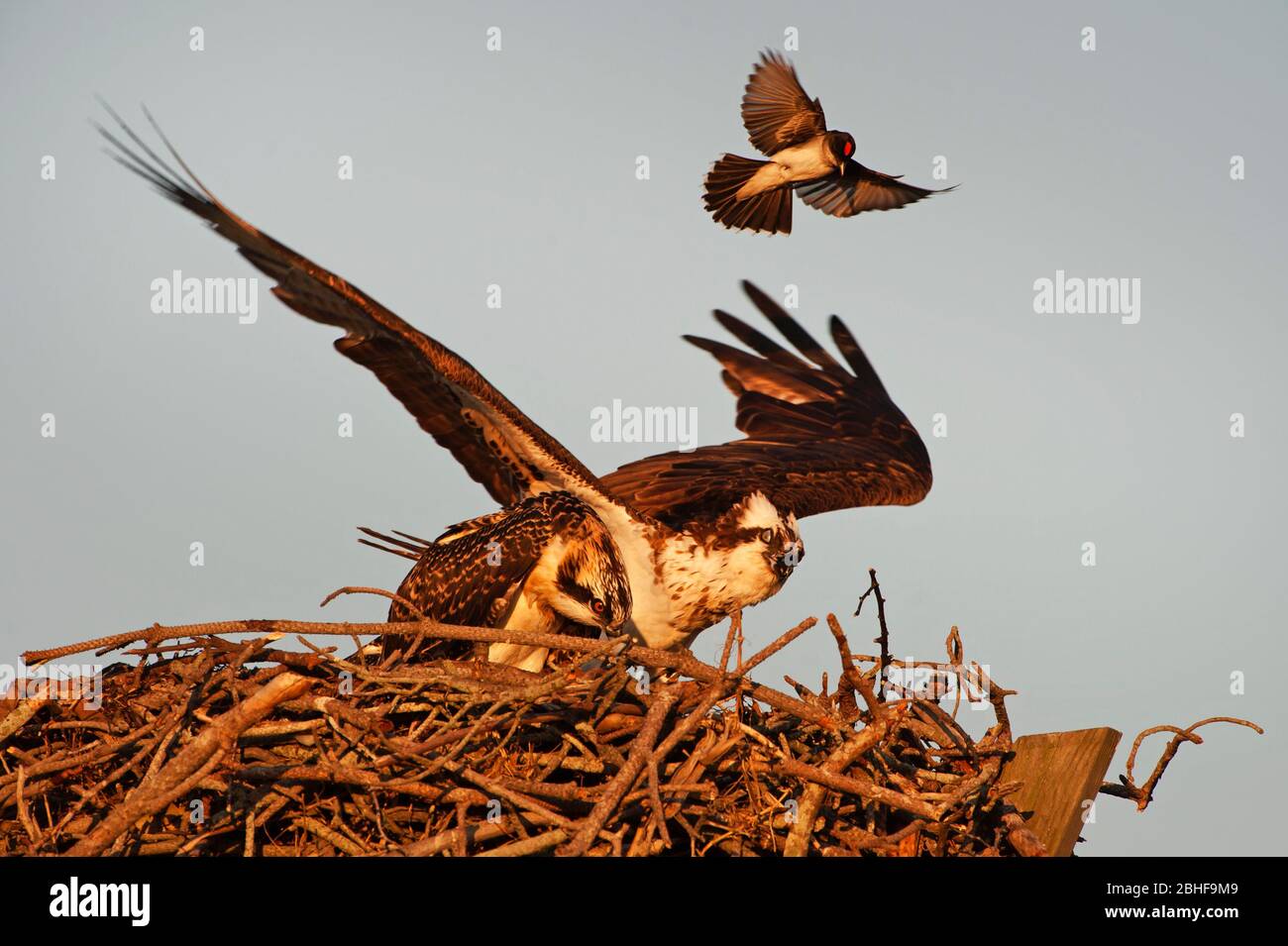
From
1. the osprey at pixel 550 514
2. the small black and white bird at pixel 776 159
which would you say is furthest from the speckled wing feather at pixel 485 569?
the small black and white bird at pixel 776 159

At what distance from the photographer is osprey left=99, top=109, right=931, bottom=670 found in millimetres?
5426

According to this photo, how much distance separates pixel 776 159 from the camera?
6.58m

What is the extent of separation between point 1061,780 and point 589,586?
2.10 m

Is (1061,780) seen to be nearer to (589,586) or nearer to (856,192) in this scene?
(589,586)

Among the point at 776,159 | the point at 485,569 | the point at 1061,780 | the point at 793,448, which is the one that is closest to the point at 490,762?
the point at 485,569

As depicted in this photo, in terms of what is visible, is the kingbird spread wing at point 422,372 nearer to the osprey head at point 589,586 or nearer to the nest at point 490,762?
the osprey head at point 589,586

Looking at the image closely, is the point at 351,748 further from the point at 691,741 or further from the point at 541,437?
the point at 541,437

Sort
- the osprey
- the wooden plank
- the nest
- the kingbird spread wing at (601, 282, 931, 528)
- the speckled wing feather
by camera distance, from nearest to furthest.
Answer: the nest < the wooden plank < the osprey < the speckled wing feather < the kingbird spread wing at (601, 282, 931, 528)

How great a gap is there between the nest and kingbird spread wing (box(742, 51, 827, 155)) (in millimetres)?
2702

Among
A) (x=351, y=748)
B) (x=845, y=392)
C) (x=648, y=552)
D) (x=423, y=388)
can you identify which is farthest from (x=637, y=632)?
(x=845, y=392)

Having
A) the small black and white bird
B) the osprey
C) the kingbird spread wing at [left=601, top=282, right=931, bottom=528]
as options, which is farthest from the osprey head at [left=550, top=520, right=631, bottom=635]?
the small black and white bird

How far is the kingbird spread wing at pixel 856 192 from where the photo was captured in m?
6.75

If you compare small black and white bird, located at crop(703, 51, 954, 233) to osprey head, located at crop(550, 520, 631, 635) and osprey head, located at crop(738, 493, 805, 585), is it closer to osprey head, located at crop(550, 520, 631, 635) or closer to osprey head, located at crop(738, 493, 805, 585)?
osprey head, located at crop(738, 493, 805, 585)

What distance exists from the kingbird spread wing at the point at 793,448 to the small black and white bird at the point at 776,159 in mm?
1361
